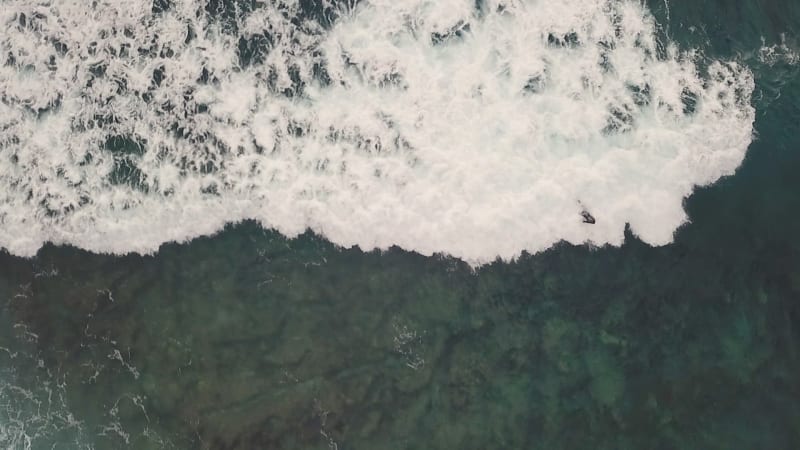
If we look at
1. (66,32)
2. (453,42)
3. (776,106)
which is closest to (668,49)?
(776,106)

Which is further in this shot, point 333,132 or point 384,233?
point 333,132

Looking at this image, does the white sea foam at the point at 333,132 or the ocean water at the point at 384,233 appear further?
the white sea foam at the point at 333,132

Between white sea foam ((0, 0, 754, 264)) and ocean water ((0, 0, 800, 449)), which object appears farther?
white sea foam ((0, 0, 754, 264))

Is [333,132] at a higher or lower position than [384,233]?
higher
